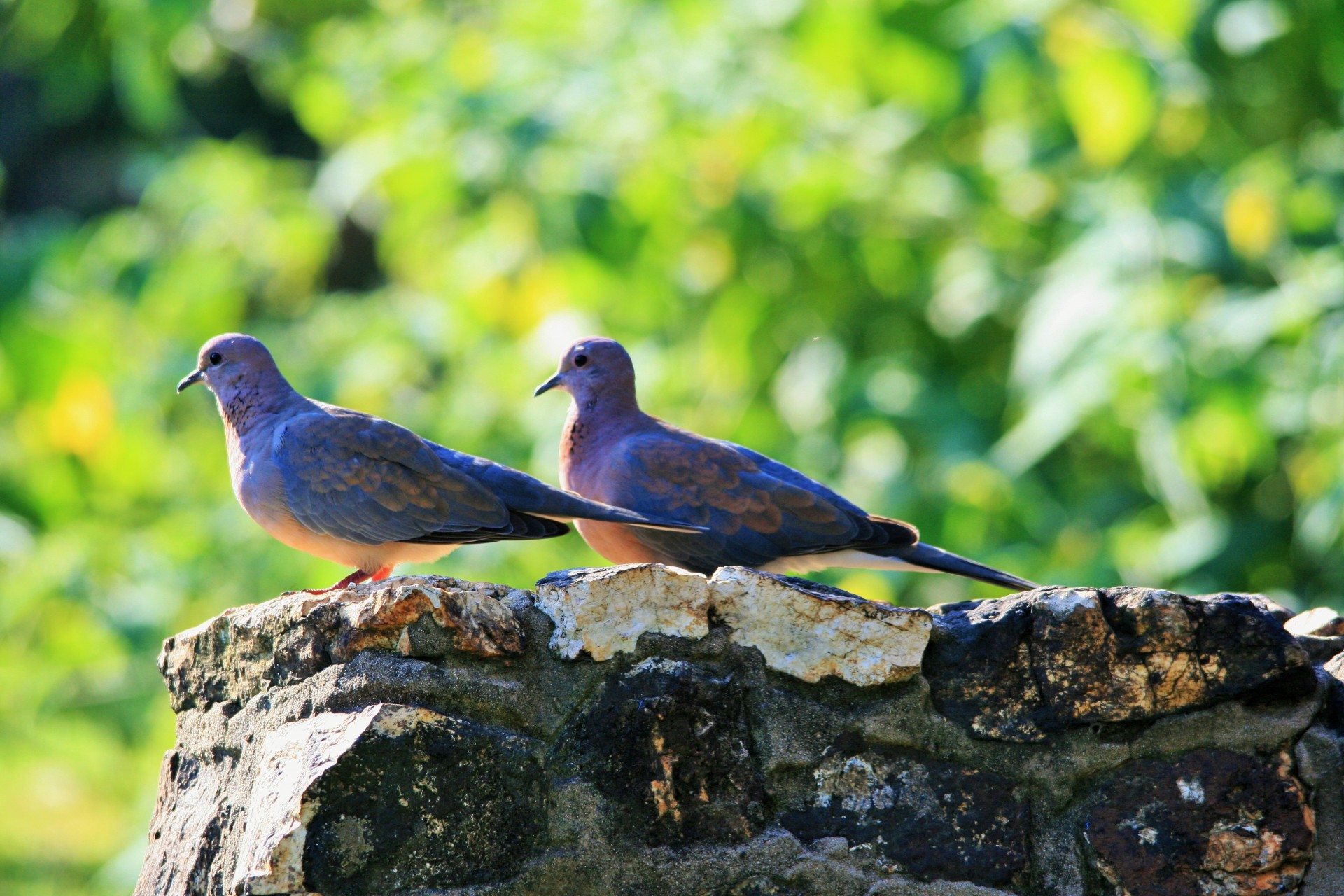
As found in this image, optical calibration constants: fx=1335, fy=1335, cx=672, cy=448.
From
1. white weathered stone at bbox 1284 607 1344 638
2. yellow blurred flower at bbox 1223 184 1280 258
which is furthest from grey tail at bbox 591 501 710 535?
yellow blurred flower at bbox 1223 184 1280 258

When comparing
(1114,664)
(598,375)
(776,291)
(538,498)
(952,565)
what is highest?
(776,291)

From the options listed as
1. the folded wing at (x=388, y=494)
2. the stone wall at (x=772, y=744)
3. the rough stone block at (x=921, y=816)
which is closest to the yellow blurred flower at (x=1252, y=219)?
the stone wall at (x=772, y=744)

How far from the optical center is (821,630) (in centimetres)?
238

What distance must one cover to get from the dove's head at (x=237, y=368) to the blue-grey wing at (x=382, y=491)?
1.58 ft

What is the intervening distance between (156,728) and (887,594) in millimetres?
3287

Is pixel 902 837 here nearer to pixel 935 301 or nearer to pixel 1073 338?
pixel 1073 338

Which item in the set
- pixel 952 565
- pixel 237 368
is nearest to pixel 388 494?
pixel 237 368

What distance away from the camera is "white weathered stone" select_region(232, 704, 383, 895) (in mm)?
2082

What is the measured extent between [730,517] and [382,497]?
0.90m

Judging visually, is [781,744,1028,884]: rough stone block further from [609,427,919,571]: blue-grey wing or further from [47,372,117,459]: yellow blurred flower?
[47,372,117,459]: yellow blurred flower

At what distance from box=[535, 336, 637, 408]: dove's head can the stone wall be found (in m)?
1.48

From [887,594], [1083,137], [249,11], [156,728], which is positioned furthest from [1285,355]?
[249,11]

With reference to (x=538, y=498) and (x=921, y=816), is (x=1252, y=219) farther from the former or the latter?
(x=921, y=816)

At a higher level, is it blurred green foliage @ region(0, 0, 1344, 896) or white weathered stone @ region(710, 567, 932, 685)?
blurred green foliage @ region(0, 0, 1344, 896)
